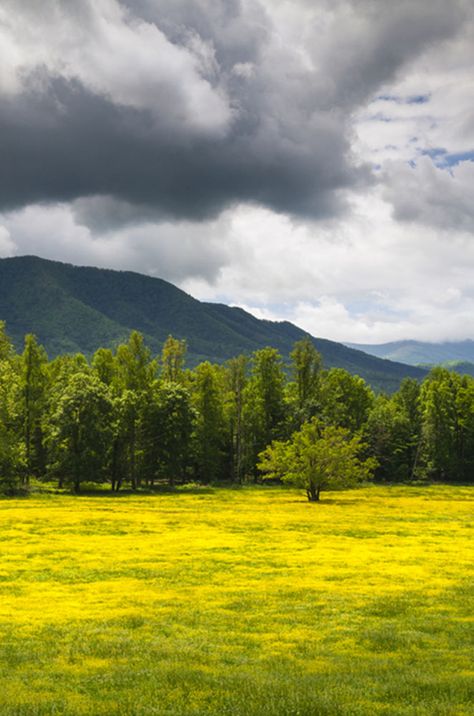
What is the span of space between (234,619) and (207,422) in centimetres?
7707

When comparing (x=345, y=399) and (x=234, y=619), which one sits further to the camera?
(x=345, y=399)

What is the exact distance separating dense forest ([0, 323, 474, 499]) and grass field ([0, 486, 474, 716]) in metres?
28.4

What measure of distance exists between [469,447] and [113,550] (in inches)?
3951

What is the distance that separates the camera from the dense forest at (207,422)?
79188mm

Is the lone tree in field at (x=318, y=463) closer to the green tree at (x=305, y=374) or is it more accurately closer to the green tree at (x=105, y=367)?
the green tree at (x=305, y=374)

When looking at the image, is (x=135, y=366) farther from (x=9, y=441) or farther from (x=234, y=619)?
(x=234, y=619)

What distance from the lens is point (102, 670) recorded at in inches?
663

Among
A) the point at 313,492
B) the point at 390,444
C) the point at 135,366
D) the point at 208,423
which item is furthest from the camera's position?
the point at 390,444

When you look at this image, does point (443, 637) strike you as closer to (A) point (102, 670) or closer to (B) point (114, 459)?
(A) point (102, 670)

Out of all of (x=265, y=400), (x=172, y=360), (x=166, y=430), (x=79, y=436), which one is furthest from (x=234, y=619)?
(x=172, y=360)

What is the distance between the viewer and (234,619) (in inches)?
895

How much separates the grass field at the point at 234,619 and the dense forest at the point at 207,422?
1120 inches

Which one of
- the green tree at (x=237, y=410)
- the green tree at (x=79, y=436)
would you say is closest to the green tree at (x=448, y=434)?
the green tree at (x=237, y=410)

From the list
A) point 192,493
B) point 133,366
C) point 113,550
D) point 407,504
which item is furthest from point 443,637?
point 133,366
